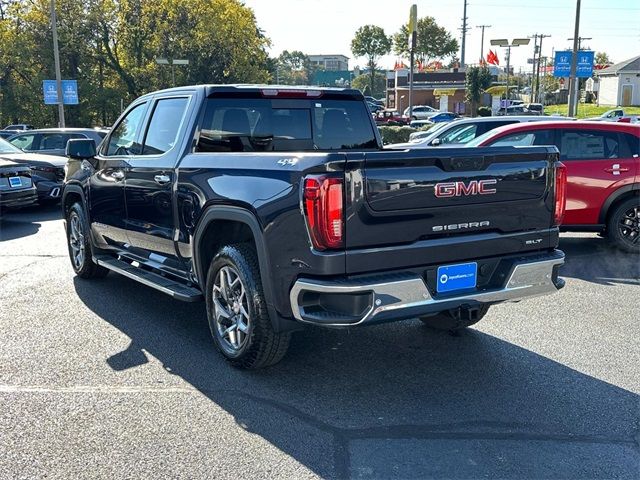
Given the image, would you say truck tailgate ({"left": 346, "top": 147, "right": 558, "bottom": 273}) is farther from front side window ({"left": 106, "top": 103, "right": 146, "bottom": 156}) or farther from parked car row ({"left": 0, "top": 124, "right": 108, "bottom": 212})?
parked car row ({"left": 0, "top": 124, "right": 108, "bottom": 212})

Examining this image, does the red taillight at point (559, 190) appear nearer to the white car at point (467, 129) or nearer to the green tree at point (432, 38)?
the white car at point (467, 129)

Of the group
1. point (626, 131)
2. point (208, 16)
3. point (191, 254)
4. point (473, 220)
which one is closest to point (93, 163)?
point (191, 254)

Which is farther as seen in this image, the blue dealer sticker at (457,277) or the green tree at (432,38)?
the green tree at (432,38)

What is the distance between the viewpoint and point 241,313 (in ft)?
14.5

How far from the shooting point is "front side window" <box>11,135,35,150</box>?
1473cm


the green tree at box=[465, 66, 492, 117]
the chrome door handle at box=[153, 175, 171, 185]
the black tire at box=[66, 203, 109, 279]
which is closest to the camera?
the chrome door handle at box=[153, 175, 171, 185]

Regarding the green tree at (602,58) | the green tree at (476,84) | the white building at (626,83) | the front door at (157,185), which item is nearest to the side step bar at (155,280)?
the front door at (157,185)

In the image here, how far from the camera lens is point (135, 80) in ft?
154

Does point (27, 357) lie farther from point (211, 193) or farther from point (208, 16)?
point (208, 16)

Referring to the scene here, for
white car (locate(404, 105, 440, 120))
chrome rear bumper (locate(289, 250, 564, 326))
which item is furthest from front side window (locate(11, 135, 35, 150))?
white car (locate(404, 105, 440, 120))

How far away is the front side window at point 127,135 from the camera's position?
593 cm

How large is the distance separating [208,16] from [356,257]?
152 ft

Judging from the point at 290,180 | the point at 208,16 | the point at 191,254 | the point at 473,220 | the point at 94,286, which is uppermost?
the point at 208,16

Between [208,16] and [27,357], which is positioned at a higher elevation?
[208,16]
